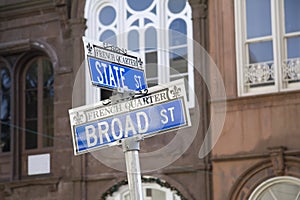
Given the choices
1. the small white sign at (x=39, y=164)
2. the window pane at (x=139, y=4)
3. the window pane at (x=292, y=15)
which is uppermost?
the window pane at (x=139, y=4)

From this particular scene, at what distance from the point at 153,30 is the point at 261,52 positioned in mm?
2411

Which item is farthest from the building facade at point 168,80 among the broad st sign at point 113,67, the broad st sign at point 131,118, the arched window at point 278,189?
the broad st sign at point 131,118

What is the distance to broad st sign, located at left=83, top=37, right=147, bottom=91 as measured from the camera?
5.29 m

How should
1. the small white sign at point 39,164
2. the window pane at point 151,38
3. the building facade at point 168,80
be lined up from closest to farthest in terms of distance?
the building facade at point 168,80, the window pane at point 151,38, the small white sign at point 39,164

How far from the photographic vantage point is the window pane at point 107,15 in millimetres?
14586

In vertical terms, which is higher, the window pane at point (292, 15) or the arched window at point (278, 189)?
the window pane at point (292, 15)

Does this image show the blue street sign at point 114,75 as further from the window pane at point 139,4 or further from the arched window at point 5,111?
the arched window at point 5,111

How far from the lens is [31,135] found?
15477 mm

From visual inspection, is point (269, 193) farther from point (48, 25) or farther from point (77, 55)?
point (48, 25)

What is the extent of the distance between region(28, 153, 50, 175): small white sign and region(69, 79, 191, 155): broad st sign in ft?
32.0

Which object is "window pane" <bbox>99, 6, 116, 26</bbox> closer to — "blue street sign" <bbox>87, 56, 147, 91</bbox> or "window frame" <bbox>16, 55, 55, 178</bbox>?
"window frame" <bbox>16, 55, 55, 178</bbox>

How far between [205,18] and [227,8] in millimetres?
664

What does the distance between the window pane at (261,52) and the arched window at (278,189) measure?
84.5 inches

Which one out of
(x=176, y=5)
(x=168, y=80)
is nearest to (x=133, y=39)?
(x=176, y=5)
